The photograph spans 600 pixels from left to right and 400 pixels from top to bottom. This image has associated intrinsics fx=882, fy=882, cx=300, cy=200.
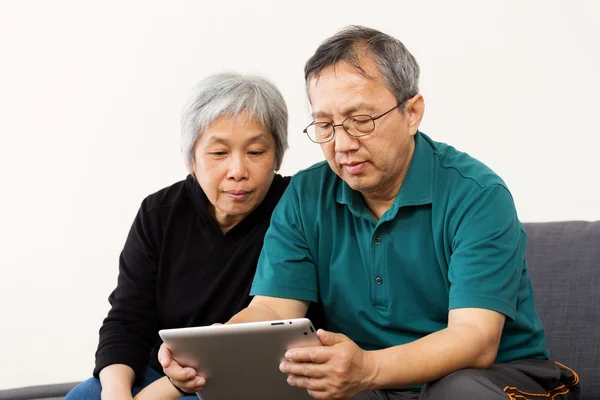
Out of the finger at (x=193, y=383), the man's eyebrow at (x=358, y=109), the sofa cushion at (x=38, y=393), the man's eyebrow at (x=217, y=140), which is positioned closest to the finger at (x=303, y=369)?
the finger at (x=193, y=383)

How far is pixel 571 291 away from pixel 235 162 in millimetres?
973

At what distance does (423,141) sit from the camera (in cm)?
204

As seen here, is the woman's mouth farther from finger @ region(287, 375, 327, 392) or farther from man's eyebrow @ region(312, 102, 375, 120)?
finger @ region(287, 375, 327, 392)

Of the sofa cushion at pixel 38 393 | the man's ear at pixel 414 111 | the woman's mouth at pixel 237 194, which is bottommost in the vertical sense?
the sofa cushion at pixel 38 393

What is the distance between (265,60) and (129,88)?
1.74 feet

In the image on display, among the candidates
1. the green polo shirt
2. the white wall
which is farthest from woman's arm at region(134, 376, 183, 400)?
the white wall

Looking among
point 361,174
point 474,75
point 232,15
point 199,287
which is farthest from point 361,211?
point 232,15

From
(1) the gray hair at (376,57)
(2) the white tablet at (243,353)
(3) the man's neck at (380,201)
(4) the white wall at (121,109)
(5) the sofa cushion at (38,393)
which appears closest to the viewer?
(2) the white tablet at (243,353)

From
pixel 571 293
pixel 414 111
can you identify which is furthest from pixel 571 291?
pixel 414 111

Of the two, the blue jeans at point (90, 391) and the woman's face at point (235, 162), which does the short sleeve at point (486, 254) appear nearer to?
the woman's face at point (235, 162)

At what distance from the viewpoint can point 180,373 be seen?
5.96ft

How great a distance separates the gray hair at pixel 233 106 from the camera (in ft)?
7.02

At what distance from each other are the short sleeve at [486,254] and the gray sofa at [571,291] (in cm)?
53

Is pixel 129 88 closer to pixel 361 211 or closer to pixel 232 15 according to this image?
pixel 232 15
